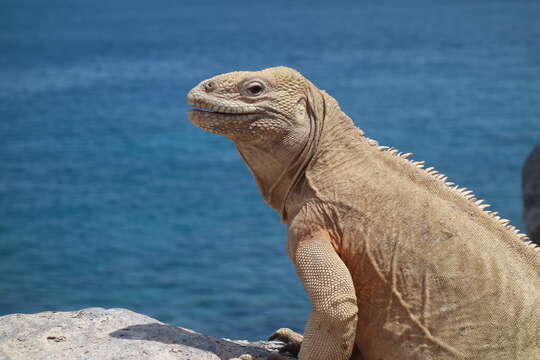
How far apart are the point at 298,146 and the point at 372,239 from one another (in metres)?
0.75

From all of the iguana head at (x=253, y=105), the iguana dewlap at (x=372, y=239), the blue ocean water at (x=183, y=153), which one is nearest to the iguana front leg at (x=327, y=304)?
the iguana dewlap at (x=372, y=239)

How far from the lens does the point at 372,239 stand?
14.3 ft

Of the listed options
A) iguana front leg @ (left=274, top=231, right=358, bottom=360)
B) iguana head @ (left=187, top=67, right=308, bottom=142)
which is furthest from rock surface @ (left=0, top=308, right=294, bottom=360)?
iguana head @ (left=187, top=67, right=308, bottom=142)

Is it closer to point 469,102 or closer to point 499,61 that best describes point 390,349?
point 469,102

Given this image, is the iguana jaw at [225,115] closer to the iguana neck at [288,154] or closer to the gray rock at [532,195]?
the iguana neck at [288,154]

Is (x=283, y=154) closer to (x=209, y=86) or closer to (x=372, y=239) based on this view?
(x=209, y=86)

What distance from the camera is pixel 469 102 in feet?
112

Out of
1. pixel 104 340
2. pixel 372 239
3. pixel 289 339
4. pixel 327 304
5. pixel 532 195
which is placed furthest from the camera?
pixel 532 195

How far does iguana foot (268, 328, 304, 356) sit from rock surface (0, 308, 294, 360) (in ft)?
0.35

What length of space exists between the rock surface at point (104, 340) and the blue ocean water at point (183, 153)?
7.01 meters

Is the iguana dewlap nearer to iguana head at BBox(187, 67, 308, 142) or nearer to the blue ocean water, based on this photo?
iguana head at BBox(187, 67, 308, 142)

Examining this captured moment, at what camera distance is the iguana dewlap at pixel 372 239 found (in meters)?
4.17

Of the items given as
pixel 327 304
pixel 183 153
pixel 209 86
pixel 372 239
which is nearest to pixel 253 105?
pixel 209 86

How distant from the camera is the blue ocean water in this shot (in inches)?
599
